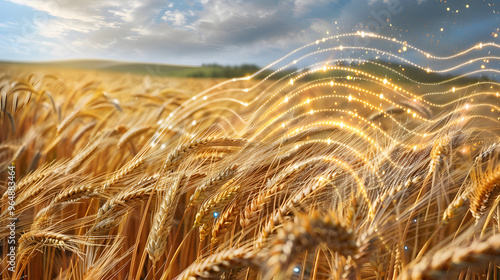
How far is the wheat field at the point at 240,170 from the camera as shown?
54cm

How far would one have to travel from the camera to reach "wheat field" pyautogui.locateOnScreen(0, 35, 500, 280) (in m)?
0.54

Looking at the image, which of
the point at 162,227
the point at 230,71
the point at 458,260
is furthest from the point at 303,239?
the point at 230,71

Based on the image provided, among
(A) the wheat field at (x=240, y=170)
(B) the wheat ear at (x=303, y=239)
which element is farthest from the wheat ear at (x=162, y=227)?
(B) the wheat ear at (x=303, y=239)

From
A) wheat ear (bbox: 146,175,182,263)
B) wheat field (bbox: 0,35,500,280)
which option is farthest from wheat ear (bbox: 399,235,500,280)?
wheat ear (bbox: 146,175,182,263)

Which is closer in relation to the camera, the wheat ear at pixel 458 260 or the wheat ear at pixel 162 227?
the wheat ear at pixel 458 260

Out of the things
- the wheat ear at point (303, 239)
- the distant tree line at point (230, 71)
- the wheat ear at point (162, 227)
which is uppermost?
the distant tree line at point (230, 71)

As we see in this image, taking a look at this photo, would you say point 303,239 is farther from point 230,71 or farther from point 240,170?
point 230,71

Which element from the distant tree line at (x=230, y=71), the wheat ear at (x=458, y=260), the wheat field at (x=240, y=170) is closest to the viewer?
the wheat ear at (x=458, y=260)

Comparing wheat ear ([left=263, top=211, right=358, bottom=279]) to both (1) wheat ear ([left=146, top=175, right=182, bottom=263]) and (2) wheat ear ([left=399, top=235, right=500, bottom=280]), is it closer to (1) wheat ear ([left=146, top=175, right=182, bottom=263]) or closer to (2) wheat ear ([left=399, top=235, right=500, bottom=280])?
(2) wheat ear ([left=399, top=235, right=500, bottom=280])

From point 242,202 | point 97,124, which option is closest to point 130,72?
point 97,124

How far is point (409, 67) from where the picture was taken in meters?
0.92

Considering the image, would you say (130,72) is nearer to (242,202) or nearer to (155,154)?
(155,154)

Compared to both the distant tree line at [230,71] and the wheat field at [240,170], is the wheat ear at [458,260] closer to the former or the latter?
the wheat field at [240,170]

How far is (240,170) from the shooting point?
2.49 ft
